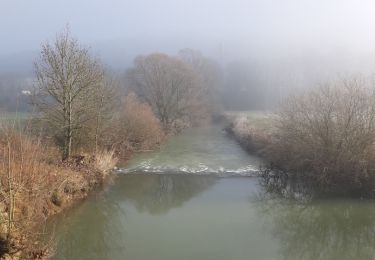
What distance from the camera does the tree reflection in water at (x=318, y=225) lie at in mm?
12094

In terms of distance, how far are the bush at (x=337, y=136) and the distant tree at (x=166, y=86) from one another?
76.5 feet

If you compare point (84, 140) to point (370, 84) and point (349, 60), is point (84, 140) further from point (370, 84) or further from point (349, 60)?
point (349, 60)

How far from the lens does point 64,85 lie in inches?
739

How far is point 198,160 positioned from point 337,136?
9411mm

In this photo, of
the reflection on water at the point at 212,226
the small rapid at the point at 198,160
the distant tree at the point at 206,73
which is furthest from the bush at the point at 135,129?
the distant tree at the point at 206,73

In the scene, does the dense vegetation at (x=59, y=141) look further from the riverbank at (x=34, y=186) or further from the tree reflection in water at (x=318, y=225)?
the tree reflection in water at (x=318, y=225)

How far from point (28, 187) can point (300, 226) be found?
882cm

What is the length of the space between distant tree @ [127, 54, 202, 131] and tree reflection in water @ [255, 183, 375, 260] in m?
25.6

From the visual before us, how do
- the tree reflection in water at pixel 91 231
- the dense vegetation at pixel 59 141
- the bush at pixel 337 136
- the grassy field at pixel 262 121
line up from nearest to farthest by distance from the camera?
the dense vegetation at pixel 59 141, the tree reflection in water at pixel 91 231, the bush at pixel 337 136, the grassy field at pixel 262 121

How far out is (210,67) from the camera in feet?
216

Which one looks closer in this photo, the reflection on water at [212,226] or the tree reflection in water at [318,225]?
the reflection on water at [212,226]

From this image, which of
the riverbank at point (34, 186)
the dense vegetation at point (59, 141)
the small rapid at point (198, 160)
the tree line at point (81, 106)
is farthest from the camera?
the small rapid at point (198, 160)

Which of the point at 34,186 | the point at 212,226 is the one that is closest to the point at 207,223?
the point at 212,226

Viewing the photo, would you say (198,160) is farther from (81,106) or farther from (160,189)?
(81,106)
